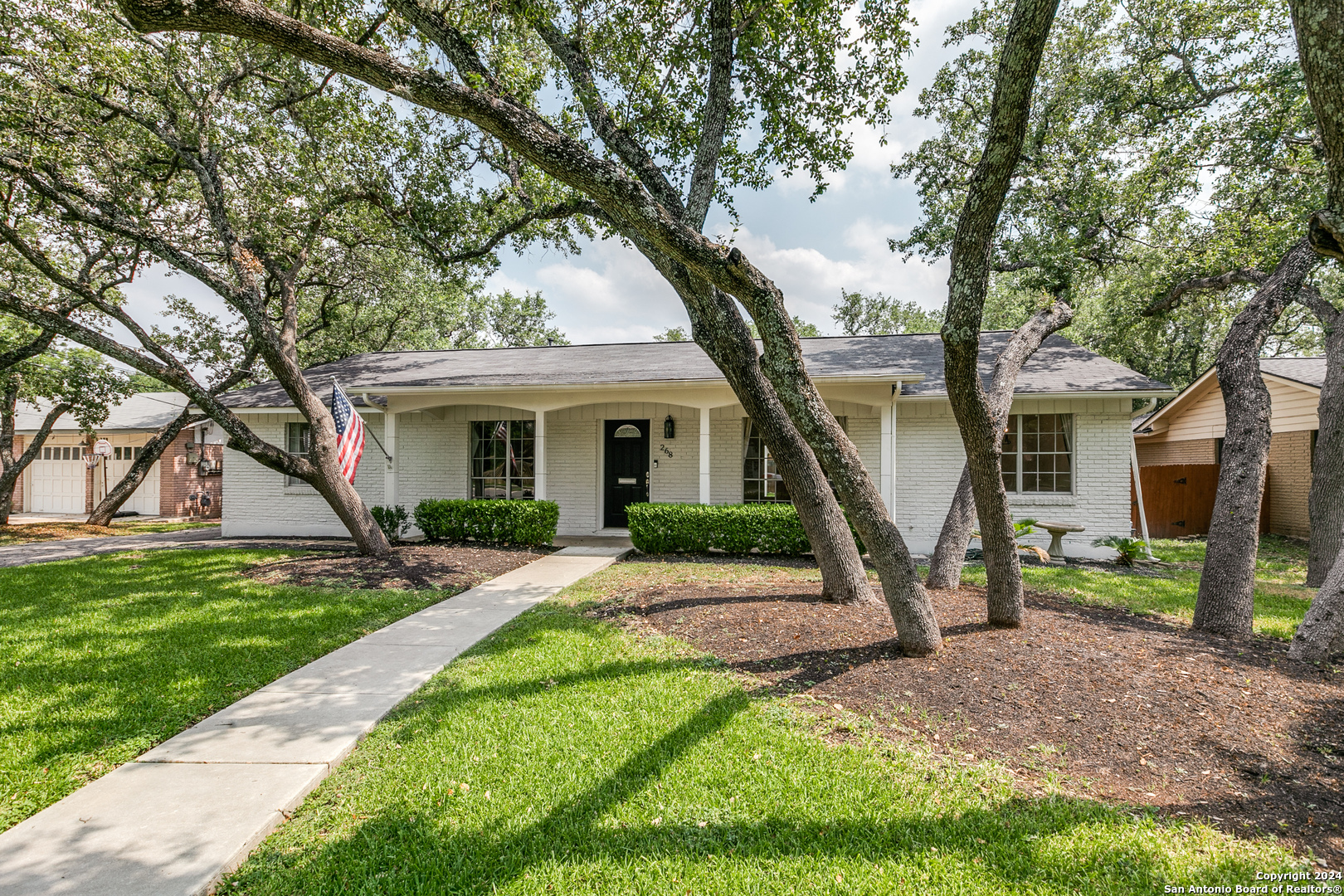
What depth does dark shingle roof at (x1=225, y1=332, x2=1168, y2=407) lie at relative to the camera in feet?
32.0

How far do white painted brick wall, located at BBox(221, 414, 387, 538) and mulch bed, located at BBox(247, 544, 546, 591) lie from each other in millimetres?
3144

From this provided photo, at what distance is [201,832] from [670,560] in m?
6.88

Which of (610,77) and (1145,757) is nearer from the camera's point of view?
(1145,757)

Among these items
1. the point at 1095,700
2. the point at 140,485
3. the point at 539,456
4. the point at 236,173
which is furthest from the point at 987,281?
the point at 140,485

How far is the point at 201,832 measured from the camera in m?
2.38

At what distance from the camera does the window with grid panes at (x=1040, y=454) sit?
10.1 m

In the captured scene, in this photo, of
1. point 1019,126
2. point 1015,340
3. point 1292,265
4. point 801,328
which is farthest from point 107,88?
point 801,328

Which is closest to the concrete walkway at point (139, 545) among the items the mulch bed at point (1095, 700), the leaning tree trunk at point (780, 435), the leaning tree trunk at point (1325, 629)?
the leaning tree trunk at point (780, 435)

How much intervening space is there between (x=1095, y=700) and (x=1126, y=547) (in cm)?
693

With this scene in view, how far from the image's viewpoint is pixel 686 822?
8.12 feet

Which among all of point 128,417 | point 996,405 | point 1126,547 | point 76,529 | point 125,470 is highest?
point 128,417

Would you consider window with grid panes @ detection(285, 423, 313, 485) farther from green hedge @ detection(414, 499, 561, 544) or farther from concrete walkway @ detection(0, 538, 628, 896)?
concrete walkway @ detection(0, 538, 628, 896)

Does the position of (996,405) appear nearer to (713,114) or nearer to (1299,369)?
(713,114)

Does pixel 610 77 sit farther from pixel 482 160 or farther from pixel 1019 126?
pixel 1019 126
